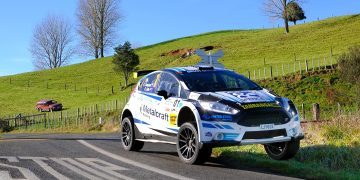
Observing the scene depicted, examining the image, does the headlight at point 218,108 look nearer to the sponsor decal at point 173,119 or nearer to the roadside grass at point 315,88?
the sponsor decal at point 173,119

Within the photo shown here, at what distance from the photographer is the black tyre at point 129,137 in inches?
440

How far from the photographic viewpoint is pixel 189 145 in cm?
902

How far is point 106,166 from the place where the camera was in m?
8.75

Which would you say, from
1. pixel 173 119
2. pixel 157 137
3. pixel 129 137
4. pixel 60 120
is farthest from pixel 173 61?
pixel 173 119

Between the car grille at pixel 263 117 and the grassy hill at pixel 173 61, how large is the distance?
49034 mm

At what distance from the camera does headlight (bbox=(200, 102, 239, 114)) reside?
843cm

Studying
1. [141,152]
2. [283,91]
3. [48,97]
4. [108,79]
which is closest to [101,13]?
[108,79]

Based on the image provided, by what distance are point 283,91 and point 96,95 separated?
1259 inches

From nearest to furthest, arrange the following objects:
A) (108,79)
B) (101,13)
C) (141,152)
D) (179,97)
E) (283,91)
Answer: (179,97) < (141,152) < (283,91) < (108,79) < (101,13)

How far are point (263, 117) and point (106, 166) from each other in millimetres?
2748

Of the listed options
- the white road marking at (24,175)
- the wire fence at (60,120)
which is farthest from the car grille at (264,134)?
the wire fence at (60,120)

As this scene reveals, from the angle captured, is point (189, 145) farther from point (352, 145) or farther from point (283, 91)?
point (283, 91)

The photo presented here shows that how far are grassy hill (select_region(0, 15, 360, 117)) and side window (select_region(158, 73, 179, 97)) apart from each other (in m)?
47.7

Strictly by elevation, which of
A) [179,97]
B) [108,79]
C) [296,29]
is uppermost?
[296,29]
